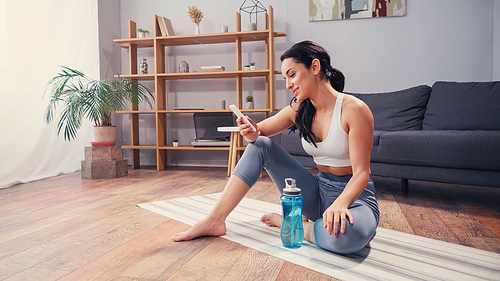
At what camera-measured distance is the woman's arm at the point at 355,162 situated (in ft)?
3.40

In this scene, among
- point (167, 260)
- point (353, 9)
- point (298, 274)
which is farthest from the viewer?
point (353, 9)

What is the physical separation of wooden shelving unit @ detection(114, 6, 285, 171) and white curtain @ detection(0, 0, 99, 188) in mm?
490

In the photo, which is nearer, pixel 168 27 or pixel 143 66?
pixel 168 27

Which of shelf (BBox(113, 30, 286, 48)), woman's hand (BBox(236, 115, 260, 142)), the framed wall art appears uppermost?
the framed wall art

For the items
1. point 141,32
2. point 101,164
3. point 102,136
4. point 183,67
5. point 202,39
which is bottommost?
point 101,164

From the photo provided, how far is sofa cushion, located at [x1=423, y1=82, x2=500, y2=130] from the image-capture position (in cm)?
237

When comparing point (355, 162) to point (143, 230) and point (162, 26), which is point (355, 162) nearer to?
point (143, 230)

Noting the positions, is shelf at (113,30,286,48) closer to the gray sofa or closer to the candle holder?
the candle holder

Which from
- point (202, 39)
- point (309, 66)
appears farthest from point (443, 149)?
point (202, 39)

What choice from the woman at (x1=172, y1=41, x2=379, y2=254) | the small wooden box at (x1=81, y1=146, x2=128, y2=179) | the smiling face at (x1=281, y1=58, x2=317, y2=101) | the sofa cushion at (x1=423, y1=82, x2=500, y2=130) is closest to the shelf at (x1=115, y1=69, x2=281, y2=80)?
the small wooden box at (x1=81, y1=146, x2=128, y2=179)

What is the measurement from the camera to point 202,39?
371 centimetres

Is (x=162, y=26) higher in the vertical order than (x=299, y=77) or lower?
higher

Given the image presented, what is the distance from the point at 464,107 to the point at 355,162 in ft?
6.28

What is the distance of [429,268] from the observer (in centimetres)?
105
